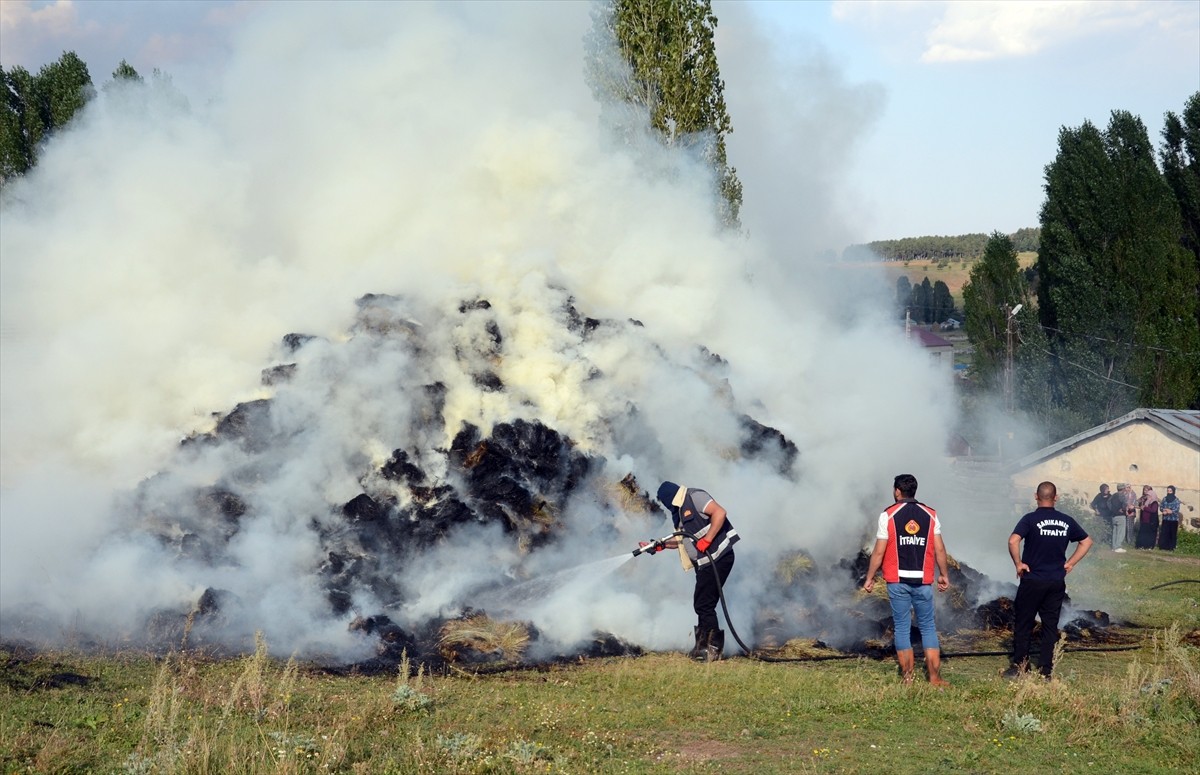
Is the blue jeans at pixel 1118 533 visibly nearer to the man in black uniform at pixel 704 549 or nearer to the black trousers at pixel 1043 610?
the black trousers at pixel 1043 610

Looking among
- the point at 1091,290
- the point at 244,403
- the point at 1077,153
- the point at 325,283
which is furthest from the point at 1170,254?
the point at 244,403

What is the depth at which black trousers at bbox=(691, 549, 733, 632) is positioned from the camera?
40.1 feet

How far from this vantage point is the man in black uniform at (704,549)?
39.9ft

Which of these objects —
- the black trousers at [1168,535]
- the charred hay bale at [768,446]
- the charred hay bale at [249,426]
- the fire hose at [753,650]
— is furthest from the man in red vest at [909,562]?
the black trousers at [1168,535]

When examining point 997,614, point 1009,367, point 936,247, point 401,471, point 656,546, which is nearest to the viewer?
point 656,546

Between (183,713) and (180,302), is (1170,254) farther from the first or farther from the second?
(183,713)

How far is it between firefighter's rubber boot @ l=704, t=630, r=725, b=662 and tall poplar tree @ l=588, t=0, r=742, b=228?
750 inches

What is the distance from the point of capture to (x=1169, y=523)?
24094mm

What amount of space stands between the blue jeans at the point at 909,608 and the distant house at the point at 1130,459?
19.2 m

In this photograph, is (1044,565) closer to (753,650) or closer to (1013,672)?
(1013,672)

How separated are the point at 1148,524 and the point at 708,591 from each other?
16.4m

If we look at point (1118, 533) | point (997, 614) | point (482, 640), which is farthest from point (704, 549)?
point (1118, 533)

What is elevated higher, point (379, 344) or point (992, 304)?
point (992, 304)

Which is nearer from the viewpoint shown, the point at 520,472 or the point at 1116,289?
the point at 520,472
